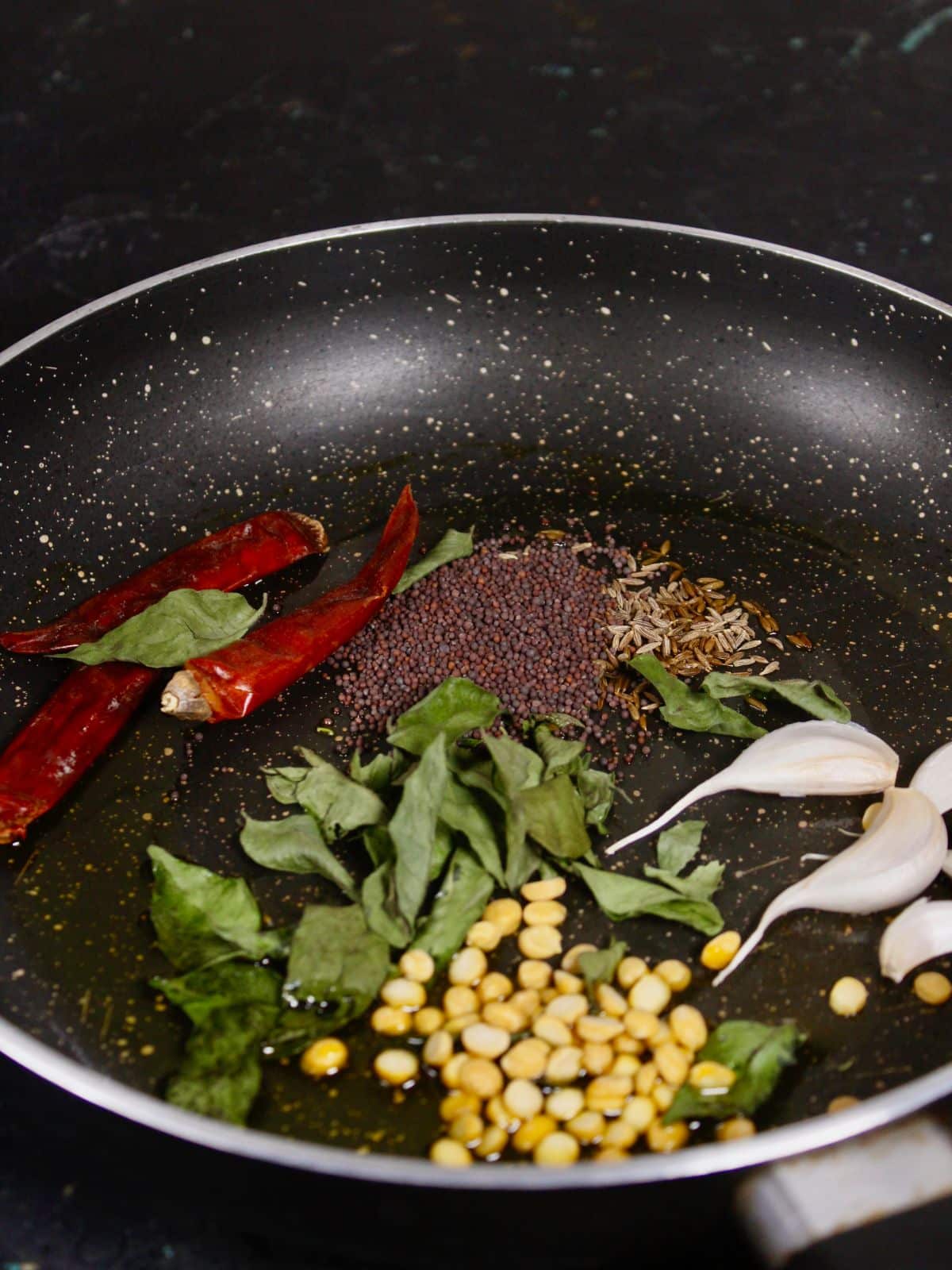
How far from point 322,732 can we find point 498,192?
1210mm

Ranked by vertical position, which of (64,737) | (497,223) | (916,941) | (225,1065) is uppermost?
(497,223)

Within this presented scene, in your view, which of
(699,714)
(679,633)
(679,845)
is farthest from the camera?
(679,633)

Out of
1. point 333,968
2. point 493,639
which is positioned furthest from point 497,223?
point 333,968

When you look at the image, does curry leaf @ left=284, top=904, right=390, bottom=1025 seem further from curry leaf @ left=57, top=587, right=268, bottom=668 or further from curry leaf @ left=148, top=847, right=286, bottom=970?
curry leaf @ left=57, top=587, right=268, bottom=668

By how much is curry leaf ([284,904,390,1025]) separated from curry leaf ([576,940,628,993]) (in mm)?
187

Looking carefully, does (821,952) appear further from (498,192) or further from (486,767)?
(498,192)

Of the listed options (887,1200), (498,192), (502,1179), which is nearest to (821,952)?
(887,1200)

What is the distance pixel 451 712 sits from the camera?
1.40 meters

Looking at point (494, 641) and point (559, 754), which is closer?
point (559, 754)

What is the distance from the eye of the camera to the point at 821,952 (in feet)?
4.11

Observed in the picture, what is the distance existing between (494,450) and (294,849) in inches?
29.0

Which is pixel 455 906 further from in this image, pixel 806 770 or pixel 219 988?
pixel 806 770

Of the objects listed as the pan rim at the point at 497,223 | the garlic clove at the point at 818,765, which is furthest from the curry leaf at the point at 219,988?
the pan rim at the point at 497,223

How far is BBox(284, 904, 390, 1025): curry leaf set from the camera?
1176mm
